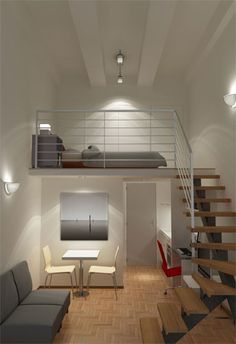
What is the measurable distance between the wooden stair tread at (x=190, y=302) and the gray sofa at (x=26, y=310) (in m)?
1.47

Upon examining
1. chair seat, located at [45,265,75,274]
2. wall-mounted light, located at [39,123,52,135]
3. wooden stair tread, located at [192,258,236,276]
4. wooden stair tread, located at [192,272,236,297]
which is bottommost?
chair seat, located at [45,265,75,274]

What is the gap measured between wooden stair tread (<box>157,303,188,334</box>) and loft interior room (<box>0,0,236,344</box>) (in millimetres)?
19

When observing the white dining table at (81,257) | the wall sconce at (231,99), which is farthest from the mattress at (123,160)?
the white dining table at (81,257)

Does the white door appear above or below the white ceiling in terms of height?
below

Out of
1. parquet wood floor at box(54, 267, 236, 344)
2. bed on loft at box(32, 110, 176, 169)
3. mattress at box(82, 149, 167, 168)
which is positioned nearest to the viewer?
parquet wood floor at box(54, 267, 236, 344)

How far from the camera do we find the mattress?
17.1 ft

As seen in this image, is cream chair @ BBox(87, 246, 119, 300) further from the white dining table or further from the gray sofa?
the gray sofa

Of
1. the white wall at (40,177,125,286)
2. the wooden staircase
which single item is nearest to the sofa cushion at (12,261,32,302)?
the white wall at (40,177,125,286)

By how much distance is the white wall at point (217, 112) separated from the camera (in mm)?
4723

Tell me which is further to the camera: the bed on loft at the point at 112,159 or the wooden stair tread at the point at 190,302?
the bed on loft at the point at 112,159

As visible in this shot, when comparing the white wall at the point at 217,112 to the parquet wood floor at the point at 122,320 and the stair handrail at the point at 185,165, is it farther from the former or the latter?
the parquet wood floor at the point at 122,320

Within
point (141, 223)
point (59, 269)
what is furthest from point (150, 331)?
point (141, 223)

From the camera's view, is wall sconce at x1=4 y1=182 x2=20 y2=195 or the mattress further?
the mattress

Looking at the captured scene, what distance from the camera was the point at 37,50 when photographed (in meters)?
5.70
